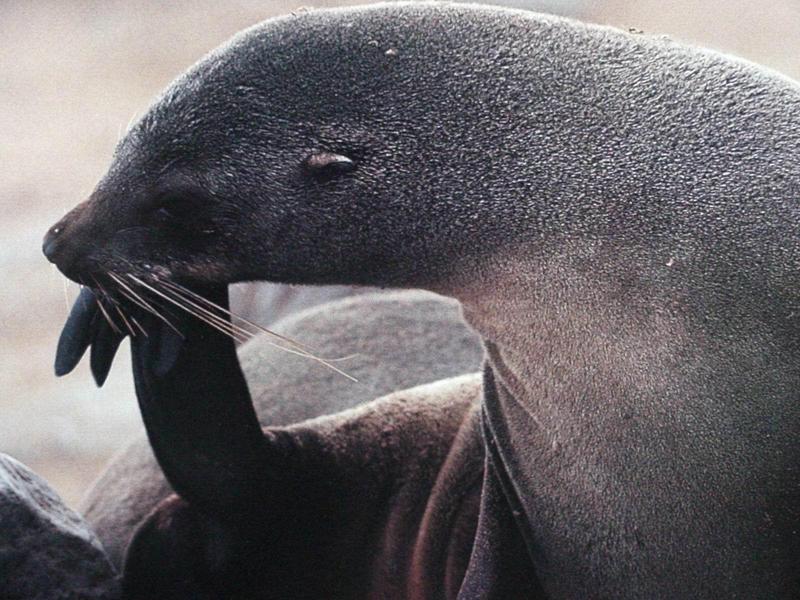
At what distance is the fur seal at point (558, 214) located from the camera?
8.14 ft

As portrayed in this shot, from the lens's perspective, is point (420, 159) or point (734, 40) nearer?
point (420, 159)

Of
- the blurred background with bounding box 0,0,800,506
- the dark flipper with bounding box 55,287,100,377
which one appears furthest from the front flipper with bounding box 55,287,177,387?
the blurred background with bounding box 0,0,800,506

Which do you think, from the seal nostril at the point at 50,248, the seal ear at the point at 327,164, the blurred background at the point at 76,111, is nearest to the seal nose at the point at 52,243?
the seal nostril at the point at 50,248

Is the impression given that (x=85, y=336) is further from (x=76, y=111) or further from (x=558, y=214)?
(x=76, y=111)

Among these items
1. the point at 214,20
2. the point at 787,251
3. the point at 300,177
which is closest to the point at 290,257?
the point at 300,177

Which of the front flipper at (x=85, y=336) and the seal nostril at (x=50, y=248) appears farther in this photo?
the front flipper at (x=85, y=336)

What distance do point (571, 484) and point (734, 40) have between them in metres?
7.64

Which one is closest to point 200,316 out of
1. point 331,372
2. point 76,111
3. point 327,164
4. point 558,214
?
point 327,164

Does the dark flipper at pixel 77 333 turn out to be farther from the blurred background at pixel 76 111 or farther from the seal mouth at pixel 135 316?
the blurred background at pixel 76 111

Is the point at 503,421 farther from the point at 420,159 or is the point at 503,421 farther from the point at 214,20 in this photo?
the point at 214,20

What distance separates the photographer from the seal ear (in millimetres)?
2535

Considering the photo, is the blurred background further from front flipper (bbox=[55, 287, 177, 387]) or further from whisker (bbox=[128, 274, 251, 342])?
whisker (bbox=[128, 274, 251, 342])

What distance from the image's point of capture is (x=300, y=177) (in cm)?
256

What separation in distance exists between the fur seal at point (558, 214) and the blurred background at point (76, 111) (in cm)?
281
